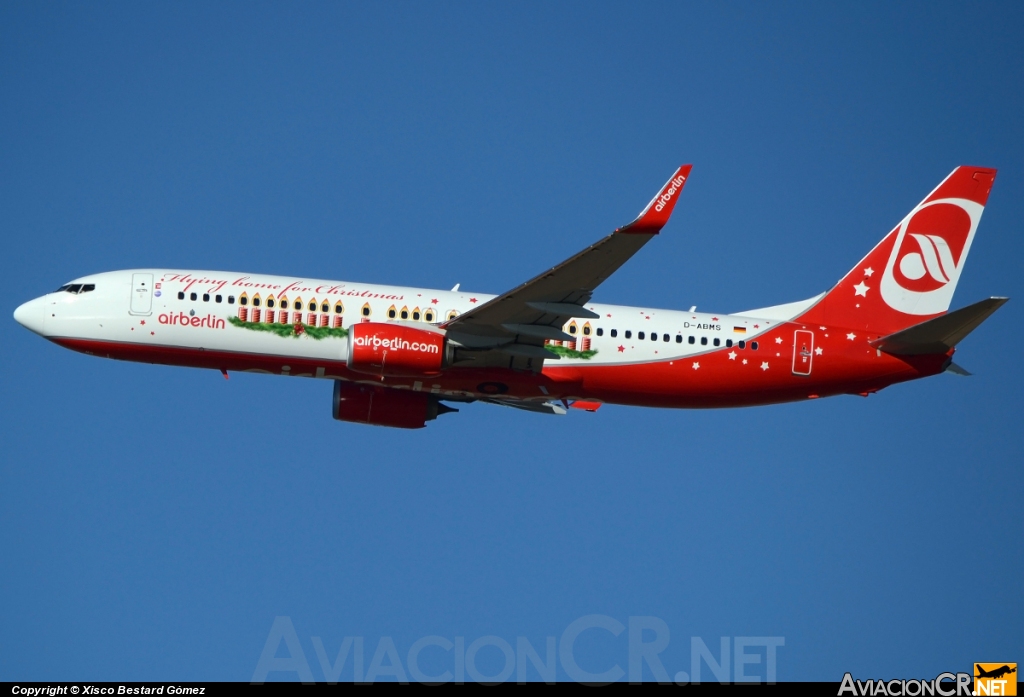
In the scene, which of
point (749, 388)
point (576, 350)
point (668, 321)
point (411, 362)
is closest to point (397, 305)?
point (411, 362)

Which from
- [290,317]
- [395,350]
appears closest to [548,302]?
[395,350]

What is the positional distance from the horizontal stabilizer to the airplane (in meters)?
0.07

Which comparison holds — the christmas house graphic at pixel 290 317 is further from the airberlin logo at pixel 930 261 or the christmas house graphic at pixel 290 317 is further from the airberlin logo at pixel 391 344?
the airberlin logo at pixel 930 261

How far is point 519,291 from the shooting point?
1955 inches

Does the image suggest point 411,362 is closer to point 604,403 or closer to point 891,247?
point 604,403

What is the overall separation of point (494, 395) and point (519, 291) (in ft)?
20.0

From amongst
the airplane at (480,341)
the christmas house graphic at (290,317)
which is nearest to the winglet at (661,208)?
the airplane at (480,341)

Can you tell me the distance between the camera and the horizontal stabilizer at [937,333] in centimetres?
5056

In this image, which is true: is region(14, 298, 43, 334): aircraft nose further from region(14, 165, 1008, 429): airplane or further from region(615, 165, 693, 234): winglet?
region(615, 165, 693, 234): winglet

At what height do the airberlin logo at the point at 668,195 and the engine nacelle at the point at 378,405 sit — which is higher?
the airberlin logo at the point at 668,195

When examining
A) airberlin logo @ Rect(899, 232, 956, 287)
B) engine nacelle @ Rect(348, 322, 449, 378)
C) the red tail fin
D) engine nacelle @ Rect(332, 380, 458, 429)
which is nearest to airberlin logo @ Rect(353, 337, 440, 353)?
engine nacelle @ Rect(348, 322, 449, 378)

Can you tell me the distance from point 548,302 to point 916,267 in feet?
56.3

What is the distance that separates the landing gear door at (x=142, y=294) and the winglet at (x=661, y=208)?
18.6 m

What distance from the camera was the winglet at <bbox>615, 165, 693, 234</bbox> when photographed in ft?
151
